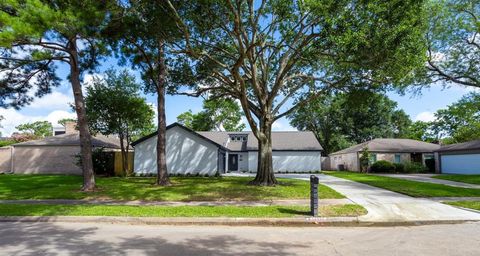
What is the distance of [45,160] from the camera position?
27953 mm

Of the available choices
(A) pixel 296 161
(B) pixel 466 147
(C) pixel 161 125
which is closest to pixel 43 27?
(C) pixel 161 125

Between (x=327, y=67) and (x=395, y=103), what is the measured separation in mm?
41991

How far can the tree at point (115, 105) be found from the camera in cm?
2511

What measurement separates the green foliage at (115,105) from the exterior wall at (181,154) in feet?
7.40

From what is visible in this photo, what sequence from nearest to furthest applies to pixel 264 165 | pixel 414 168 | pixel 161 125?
pixel 264 165 → pixel 161 125 → pixel 414 168

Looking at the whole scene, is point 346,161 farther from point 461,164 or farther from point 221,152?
point 221,152

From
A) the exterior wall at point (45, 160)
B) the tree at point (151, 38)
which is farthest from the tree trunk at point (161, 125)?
the exterior wall at point (45, 160)

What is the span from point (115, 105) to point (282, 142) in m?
18.3

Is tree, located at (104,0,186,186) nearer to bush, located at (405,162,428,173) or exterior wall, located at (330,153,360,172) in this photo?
exterior wall, located at (330,153,360,172)

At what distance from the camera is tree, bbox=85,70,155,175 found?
25.1m

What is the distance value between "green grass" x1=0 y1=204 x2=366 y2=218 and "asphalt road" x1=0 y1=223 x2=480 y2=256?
1.04 m

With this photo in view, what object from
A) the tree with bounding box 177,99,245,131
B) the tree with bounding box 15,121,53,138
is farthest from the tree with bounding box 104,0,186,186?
the tree with bounding box 15,121,53,138

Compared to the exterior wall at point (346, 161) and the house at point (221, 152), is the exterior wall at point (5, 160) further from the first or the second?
the exterior wall at point (346, 161)

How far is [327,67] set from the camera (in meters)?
19.0
